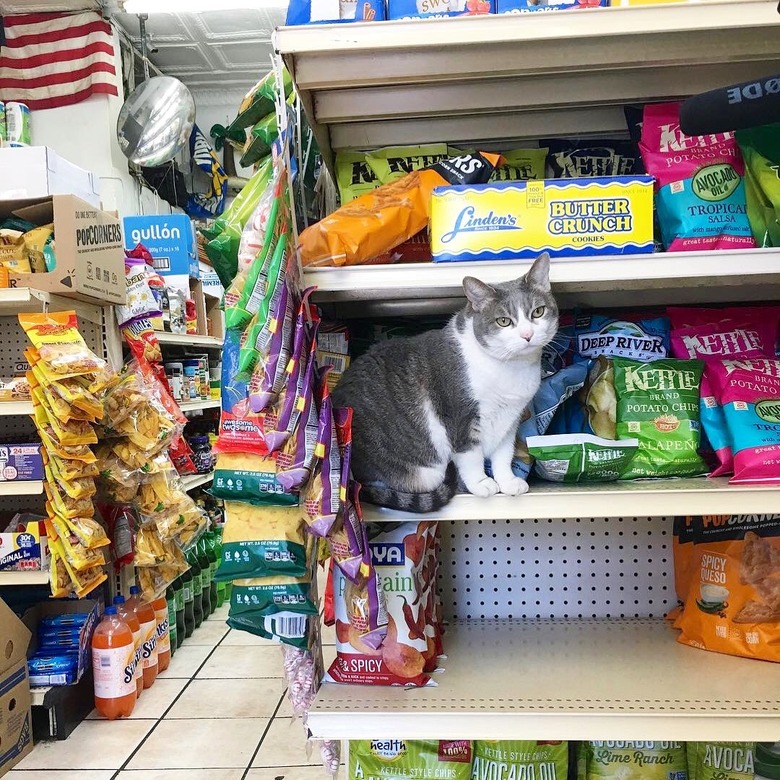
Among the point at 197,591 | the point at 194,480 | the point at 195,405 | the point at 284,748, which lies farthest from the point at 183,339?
the point at 284,748

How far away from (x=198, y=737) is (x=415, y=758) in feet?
3.91

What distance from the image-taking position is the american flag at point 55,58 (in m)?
4.20

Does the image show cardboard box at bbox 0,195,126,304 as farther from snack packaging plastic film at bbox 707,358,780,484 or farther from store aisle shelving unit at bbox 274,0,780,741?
snack packaging plastic film at bbox 707,358,780,484

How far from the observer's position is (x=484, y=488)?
1326 millimetres

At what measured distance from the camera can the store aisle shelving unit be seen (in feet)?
4.16

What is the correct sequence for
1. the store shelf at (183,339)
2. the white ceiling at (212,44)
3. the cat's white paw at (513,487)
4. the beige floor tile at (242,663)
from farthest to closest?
the white ceiling at (212,44) < the store shelf at (183,339) < the beige floor tile at (242,663) < the cat's white paw at (513,487)

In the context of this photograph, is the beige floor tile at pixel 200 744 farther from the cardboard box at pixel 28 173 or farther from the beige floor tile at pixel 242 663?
the cardboard box at pixel 28 173

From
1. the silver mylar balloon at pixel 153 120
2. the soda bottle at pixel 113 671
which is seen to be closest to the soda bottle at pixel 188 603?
the soda bottle at pixel 113 671

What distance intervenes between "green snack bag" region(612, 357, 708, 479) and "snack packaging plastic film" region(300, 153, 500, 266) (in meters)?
0.54

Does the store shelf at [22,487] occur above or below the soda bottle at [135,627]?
above

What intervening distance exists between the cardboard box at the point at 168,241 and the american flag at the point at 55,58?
1188 millimetres

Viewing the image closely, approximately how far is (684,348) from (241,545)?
3.58ft

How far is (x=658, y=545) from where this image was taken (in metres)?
1.78

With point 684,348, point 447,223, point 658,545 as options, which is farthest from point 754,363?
point 447,223
